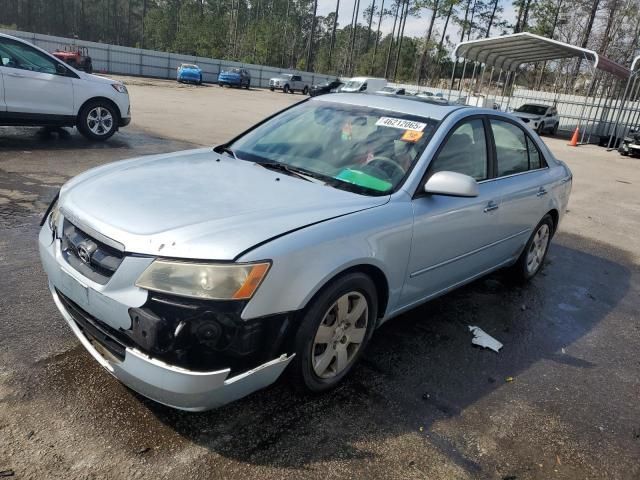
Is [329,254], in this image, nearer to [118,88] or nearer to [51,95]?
[51,95]

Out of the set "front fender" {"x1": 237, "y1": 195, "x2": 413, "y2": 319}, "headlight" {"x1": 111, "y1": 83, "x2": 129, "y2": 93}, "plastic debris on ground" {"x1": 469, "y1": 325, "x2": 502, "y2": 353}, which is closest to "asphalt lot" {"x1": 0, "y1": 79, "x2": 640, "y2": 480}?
"plastic debris on ground" {"x1": 469, "y1": 325, "x2": 502, "y2": 353}

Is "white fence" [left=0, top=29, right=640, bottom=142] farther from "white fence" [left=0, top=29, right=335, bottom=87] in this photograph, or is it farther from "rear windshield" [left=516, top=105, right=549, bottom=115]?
"rear windshield" [left=516, top=105, right=549, bottom=115]

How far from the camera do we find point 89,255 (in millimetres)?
2389

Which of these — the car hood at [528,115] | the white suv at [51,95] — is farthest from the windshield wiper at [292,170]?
the car hood at [528,115]

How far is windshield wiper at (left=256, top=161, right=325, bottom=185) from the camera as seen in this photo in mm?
3145

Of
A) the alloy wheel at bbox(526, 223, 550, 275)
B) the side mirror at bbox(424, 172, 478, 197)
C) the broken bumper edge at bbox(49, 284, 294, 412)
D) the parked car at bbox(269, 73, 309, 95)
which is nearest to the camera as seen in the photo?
the broken bumper edge at bbox(49, 284, 294, 412)

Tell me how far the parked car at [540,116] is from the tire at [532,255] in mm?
21836

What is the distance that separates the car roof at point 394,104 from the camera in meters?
3.61

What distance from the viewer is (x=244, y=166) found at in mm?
3350

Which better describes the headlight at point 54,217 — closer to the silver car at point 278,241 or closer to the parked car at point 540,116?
the silver car at point 278,241

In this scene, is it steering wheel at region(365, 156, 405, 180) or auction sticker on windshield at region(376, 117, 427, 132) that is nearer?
steering wheel at region(365, 156, 405, 180)

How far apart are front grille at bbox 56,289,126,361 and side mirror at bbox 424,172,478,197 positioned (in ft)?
6.26

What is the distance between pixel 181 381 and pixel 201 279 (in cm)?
43

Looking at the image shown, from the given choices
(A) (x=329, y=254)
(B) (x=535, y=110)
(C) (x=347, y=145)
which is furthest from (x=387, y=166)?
(B) (x=535, y=110)
